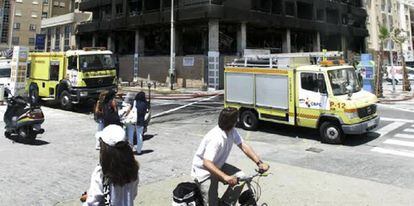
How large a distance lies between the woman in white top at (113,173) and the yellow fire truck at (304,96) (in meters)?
9.20

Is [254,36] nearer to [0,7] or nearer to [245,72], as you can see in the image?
[245,72]

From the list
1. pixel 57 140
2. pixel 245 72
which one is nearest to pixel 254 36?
pixel 245 72

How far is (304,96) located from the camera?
483 inches

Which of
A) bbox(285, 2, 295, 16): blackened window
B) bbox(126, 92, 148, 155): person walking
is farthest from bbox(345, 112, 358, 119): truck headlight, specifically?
bbox(285, 2, 295, 16): blackened window

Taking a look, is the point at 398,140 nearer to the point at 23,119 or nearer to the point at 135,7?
the point at 23,119

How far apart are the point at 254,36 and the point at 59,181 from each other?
3981cm

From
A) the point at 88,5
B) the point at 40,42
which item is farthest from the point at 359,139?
the point at 40,42

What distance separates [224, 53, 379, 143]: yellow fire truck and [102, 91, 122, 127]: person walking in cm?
580

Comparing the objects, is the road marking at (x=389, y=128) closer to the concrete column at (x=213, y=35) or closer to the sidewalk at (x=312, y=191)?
the sidewalk at (x=312, y=191)

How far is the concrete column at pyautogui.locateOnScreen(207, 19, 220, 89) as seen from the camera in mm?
36094

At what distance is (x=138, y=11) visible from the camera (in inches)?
1805

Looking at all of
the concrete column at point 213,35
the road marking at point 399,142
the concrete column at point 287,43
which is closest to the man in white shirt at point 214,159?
the road marking at point 399,142

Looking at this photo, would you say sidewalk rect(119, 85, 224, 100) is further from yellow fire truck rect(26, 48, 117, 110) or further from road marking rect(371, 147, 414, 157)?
road marking rect(371, 147, 414, 157)

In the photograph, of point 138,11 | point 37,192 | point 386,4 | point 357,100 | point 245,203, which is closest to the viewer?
point 245,203
